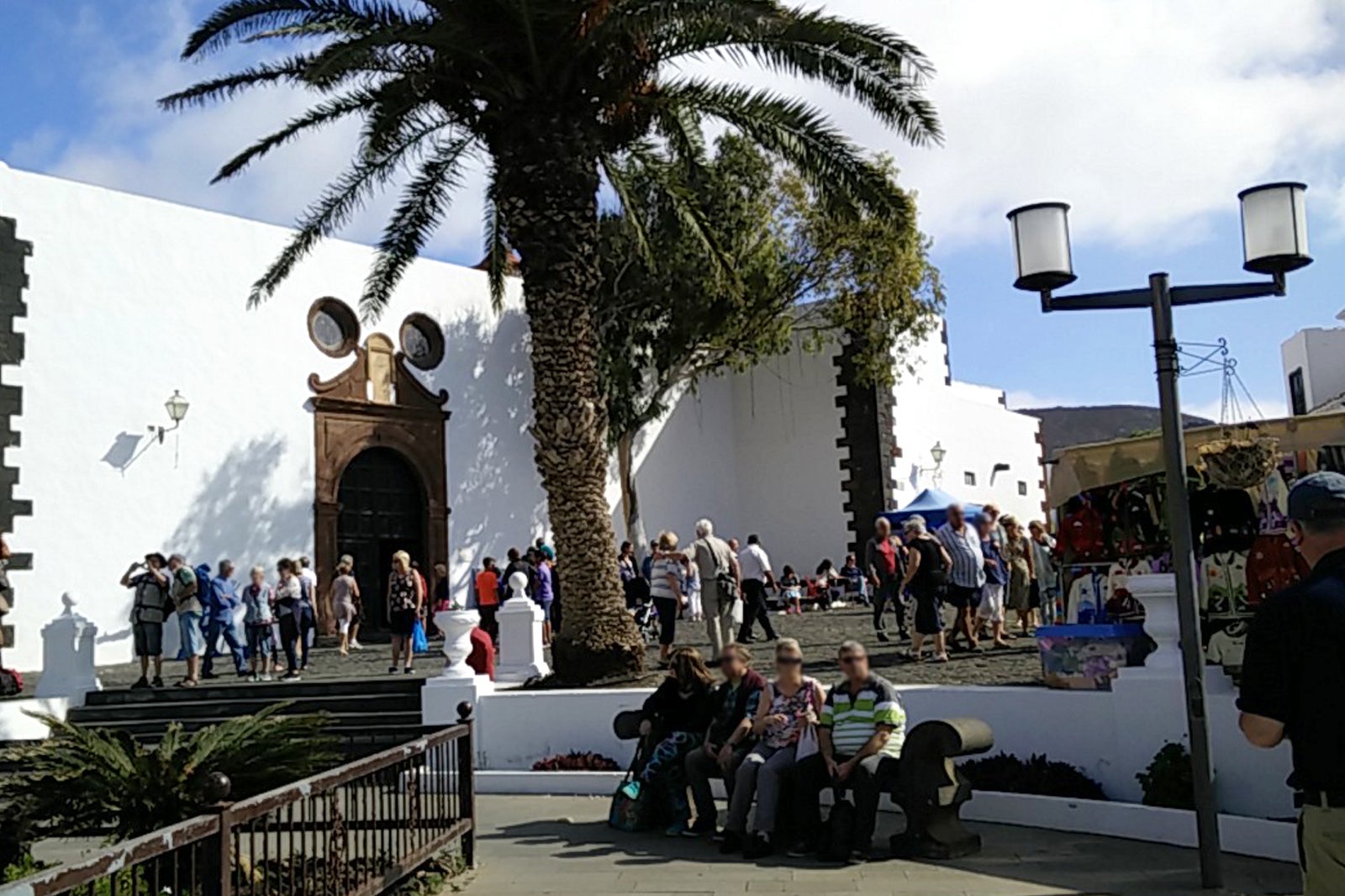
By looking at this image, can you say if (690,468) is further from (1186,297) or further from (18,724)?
(1186,297)

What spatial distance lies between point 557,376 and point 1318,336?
32086 mm

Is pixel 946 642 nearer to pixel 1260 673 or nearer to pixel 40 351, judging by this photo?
pixel 1260 673

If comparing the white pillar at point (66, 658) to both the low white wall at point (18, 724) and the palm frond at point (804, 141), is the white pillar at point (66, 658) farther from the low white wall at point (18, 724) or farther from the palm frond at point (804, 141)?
the palm frond at point (804, 141)

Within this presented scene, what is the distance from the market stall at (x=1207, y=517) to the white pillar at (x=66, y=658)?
10.6 m

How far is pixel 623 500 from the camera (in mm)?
27469

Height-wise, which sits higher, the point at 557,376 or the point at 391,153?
the point at 391,153

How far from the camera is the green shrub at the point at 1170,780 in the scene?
330 inches

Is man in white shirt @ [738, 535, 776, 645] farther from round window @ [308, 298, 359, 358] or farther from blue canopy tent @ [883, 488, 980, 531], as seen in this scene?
round window @ [308, 298, 359, 358]

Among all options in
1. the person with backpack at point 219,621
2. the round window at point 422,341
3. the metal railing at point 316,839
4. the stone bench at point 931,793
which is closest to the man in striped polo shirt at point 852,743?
the stone bench at point 931,793

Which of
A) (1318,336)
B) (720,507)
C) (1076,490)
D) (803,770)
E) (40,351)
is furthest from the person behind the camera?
(1318,336)

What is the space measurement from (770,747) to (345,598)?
10.6m

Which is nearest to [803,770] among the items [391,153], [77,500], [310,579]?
[391,153]

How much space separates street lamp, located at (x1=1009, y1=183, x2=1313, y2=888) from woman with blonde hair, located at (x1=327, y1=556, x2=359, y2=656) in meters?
12.2

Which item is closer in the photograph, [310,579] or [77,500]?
[310,579]
